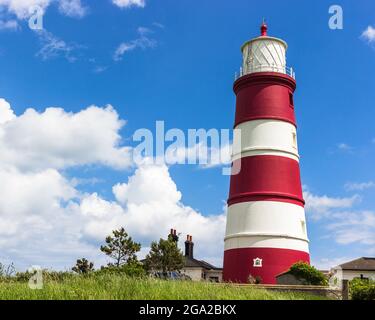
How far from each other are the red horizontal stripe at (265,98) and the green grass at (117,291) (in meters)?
13.6

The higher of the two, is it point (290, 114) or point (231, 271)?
point (290, 114)

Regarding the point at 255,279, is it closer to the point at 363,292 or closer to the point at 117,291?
the point at 363,292

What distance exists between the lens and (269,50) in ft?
82.9

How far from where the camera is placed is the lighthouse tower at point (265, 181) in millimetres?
22422

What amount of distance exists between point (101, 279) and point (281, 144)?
14.2 m

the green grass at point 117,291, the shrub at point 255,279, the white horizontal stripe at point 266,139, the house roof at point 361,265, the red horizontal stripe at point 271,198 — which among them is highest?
the white horizontal stripe at point 266,139

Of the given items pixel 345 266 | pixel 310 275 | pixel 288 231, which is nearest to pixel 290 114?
pixel 288 231

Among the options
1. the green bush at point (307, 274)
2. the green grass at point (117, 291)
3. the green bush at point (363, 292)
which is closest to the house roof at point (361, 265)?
the green bush at point (307, 274)

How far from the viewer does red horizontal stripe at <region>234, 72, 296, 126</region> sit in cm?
2412

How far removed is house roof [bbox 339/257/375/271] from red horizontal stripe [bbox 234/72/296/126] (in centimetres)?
1958

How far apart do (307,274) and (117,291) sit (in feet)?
Answer: 41.8

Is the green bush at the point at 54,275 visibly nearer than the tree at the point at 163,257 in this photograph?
Yes

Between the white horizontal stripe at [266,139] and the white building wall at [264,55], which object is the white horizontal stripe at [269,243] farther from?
the white building wall at [264,55]
